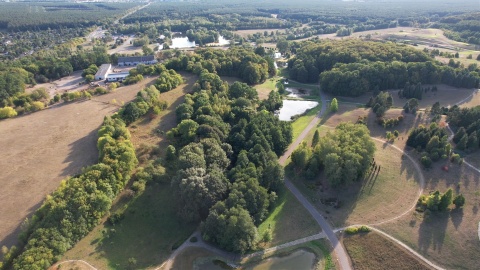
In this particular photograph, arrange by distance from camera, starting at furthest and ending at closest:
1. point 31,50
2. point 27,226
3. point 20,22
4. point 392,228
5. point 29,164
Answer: point 20,22 < point 31,50 < point 29,164 < point 392,228 < point 27,226

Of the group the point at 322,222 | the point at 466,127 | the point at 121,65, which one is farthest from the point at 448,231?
the point at 121,65

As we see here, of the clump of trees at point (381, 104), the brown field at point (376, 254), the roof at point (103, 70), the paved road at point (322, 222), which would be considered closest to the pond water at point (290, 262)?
the paved road at point (322, 222)

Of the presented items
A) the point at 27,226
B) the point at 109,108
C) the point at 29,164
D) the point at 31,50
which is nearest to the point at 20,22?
the point at 31,50

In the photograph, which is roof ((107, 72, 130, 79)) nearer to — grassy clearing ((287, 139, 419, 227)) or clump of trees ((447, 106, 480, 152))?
grassy clearing ((287, 139, 419, 227))

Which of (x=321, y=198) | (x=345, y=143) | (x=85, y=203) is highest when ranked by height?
(x=345, y=143)

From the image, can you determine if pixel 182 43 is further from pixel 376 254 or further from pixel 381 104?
pixel 376 254

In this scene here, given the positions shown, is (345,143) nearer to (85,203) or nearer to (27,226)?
(85,203)

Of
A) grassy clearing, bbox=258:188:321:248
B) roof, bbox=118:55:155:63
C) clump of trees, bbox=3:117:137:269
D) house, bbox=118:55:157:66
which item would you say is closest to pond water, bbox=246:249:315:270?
grassy clearing, bbox=258:188:321:248
